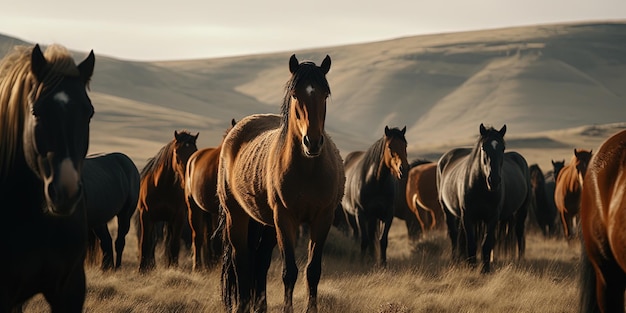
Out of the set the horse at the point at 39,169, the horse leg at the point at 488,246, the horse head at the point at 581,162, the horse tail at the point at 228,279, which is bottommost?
the horse leg at the point at 488,246

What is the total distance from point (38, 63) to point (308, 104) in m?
2.80

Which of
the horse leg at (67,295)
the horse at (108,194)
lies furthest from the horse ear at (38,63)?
the horse at (108,194)

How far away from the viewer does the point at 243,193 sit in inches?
310

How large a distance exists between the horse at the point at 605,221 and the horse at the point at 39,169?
10.3 feet

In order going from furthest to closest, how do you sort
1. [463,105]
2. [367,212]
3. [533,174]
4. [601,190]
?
[463,105], [533,174], [367,212], [601,190]

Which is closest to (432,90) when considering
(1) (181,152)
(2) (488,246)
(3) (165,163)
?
(2) (488,246)

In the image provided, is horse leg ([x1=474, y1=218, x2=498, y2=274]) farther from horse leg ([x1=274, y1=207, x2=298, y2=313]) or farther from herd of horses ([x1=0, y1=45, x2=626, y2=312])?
horse leg ([x1=274, y1=207, x2=298, y2=313])

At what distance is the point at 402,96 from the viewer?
16088 centimetres

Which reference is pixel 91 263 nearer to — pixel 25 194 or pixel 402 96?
pixel 25 194

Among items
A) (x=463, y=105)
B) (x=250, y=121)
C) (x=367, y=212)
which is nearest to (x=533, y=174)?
(x=367, y=212)

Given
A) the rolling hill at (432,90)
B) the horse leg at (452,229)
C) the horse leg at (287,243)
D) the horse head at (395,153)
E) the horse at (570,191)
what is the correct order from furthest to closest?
the rolling hill at (432,90) → the horse at (570,191) → the horse leg at (452,229) → the horse head at (395,153) → the horse leg at (287,243)

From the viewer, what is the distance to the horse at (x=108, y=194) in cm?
1080

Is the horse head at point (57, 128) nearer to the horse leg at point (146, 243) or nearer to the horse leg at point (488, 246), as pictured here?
the horse leg at point (146, 243)

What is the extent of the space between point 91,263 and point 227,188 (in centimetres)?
438
